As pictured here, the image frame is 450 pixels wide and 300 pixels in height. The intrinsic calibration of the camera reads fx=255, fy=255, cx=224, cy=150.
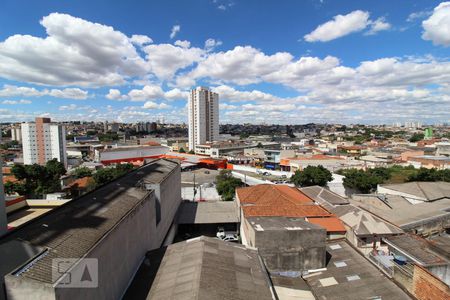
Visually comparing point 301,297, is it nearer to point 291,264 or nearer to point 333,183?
point 291,264

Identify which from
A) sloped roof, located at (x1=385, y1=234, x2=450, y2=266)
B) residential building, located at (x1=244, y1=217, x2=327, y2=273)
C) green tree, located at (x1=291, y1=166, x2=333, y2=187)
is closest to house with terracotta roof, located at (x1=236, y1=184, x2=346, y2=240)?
residential building, located at (x1=244, y1=217, x2=327, y2=273)

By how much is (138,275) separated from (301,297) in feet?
27.2

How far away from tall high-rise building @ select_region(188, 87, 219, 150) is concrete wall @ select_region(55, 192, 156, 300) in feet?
262

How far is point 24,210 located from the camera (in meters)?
23.8

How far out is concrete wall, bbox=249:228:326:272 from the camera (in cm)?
1517

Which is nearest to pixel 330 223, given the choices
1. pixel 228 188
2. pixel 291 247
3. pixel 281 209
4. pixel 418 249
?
pixel 281 209

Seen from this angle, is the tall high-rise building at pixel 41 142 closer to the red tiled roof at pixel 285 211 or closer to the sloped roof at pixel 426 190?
the red tiled roof at pixel 285 211

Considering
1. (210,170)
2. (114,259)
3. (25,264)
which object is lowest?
(210,170)

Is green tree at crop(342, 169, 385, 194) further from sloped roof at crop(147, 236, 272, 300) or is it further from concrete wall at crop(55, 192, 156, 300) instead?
concrete wall at crop(55, 192, 156, 300)

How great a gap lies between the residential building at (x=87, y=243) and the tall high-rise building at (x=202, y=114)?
7816cm

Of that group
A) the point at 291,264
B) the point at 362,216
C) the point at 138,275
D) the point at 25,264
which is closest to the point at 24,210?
the point at 138,275

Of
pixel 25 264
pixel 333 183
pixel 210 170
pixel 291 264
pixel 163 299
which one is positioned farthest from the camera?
pixel 210 170

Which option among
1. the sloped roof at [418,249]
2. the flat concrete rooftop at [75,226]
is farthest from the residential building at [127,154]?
the sloped roof at [418,249]

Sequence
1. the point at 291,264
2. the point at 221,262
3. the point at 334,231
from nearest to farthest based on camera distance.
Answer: the point at 221,262 < the point at 291,264 < the point at 334,231
